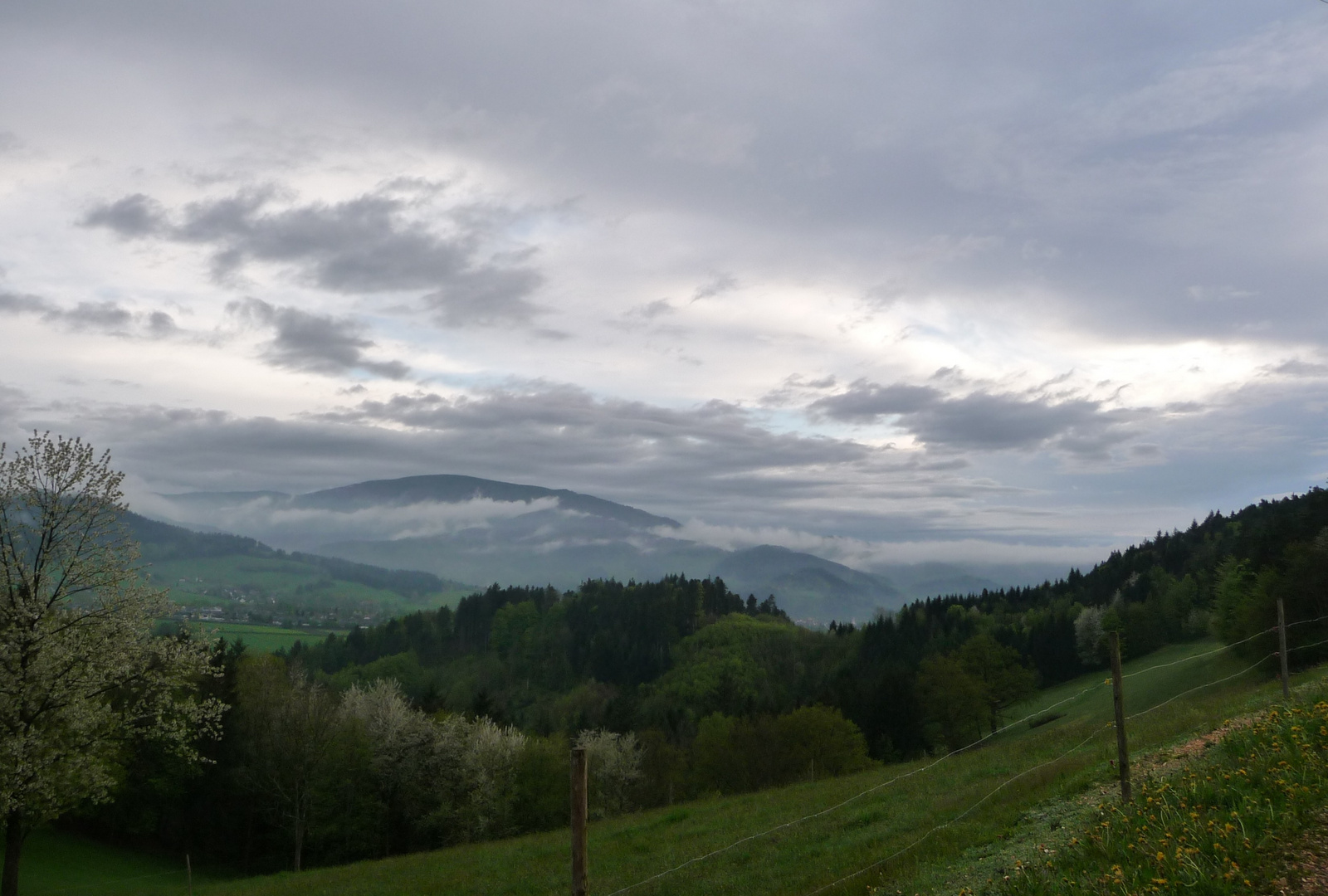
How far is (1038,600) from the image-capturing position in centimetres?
14225

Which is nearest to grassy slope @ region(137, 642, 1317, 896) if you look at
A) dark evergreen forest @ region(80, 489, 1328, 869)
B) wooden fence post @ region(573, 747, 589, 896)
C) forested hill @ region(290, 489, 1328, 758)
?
wooden fence post @ region(573, 747, 589, 896)

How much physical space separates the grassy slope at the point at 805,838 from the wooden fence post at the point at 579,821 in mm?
5815

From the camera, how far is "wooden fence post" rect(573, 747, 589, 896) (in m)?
9.94

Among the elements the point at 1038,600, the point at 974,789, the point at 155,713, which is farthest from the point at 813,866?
the point at 1038,600

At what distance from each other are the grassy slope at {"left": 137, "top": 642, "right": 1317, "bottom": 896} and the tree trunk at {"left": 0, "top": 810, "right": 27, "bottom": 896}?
25.6ft

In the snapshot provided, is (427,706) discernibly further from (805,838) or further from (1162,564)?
→ (1162,564)

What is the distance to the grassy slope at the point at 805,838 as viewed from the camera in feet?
52.1

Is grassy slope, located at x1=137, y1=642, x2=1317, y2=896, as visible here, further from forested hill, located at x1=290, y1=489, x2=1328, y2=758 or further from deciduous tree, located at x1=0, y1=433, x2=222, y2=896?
forested hill, located at x1=290, y1=489, x2=1328, y2=758

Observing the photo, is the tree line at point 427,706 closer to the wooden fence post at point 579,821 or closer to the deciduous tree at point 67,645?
the deciduous tree at point 67,645

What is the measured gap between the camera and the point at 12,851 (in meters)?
23.7

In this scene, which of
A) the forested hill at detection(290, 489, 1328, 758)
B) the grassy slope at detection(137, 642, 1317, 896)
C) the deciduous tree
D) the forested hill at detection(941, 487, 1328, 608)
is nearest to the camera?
the grassy slope at detection(137, 642, 1317, 896)

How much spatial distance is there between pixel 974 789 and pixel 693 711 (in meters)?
100

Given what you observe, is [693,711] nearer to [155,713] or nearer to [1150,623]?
[1150,623]

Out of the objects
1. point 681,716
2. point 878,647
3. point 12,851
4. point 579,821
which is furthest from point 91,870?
point 878,647
